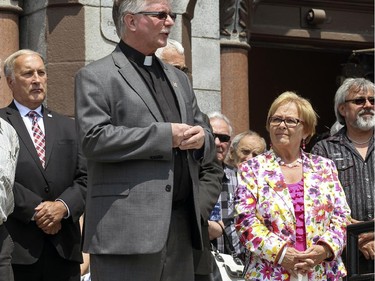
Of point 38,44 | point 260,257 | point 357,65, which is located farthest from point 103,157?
point 357,65

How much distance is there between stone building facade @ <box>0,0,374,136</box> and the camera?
362 inches

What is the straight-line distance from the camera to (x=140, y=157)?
5.63 m

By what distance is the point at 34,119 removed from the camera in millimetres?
7309

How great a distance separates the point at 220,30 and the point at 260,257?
4.51m

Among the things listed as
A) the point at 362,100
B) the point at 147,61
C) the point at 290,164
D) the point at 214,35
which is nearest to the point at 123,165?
the point at 147,61

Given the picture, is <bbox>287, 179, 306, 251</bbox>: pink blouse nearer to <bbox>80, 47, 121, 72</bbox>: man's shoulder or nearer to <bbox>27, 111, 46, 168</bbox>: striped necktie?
<bbox>80, 47, 121, 72</bbox>: man's shoulder

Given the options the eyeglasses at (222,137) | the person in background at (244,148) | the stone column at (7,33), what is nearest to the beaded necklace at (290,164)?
the eyeglasses at (222,137)

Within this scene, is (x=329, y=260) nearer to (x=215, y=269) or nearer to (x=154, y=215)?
(x=215, y=269)

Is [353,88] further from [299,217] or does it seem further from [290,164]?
[299,217]

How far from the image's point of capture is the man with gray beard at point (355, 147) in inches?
304

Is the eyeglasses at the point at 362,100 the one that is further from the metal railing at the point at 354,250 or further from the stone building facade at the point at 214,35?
the stone building facade at the point at 214,35

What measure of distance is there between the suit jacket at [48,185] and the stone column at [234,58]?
3689 mm

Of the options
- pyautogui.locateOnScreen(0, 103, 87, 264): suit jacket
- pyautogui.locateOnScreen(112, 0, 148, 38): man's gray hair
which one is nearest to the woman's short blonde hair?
pyautogui.locateOnScreen(0, 103, 87, 264): suit jacket

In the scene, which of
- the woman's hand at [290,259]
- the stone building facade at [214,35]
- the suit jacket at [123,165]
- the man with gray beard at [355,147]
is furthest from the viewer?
the stone building facade at [214,35]
